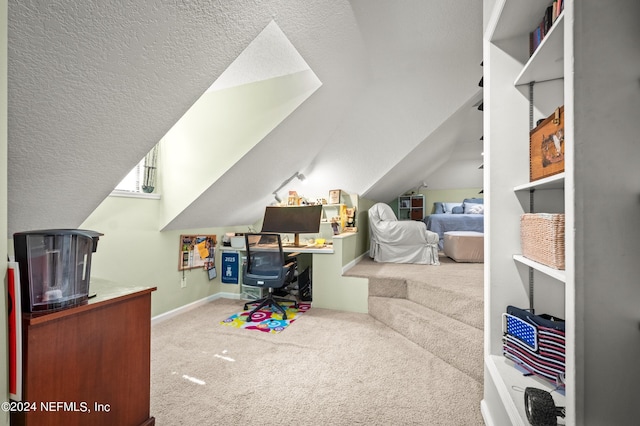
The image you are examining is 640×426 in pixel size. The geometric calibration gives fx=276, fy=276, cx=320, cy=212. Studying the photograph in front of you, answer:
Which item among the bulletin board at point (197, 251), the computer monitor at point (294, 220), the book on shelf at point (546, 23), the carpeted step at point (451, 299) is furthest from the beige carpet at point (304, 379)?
the book on shelf at point (546, 23)

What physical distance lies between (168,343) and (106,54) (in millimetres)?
2231

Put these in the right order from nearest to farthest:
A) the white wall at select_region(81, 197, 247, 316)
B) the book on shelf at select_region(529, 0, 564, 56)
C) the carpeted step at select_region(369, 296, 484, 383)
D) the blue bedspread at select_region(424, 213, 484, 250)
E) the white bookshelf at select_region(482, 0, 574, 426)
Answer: the book on shelf at select_region(529, 0, 564, 56) < the white bookshelf at select_region(482, 0, 574, 426) < the carpeted step at select_region(369, 296, 484, 383) < the white wall at select_region(81, 197, 247, 316) < the blue bedspread at select_region(424, 213, 484, 250)

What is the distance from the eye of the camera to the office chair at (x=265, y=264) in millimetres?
2961

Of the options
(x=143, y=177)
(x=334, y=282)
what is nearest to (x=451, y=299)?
(x=334, y=282)

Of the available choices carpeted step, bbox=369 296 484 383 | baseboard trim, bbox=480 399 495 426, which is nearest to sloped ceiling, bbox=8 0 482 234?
carpeted step, bbox=369 296 484 383

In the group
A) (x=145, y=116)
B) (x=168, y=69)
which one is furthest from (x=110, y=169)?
(x=168, y=69)

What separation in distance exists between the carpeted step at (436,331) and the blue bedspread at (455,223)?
123 inches

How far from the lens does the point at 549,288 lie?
1.37 m

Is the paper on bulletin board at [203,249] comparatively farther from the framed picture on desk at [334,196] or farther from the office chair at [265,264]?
the framed picture on desk at [334,196]

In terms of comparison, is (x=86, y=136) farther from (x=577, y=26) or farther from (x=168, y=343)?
(x=577, y=26)

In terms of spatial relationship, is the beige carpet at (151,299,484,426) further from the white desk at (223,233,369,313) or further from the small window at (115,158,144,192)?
the small window at (115,158,144,192)

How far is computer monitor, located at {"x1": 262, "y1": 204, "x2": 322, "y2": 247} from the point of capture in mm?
3469

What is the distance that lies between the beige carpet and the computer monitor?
1.17 m

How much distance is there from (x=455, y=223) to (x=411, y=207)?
2.51 metres
